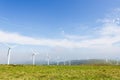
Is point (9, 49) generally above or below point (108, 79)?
above

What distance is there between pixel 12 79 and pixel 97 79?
13668 millimetres

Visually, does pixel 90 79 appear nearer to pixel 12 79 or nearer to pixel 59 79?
pixel 59 79

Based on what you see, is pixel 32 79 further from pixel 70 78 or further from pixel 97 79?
pixel 97 79

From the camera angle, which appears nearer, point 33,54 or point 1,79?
point 1,79

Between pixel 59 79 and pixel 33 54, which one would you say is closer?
pixel 59 79

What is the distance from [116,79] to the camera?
4012 cm

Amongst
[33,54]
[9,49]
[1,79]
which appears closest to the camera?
[1,79]

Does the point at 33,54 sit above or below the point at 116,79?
above

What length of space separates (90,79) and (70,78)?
342 centimetres

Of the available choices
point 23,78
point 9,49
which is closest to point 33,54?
point 9,49

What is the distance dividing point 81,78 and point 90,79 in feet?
5.95

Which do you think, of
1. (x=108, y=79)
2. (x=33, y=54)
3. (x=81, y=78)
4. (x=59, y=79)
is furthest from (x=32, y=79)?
(x=33, y=54)

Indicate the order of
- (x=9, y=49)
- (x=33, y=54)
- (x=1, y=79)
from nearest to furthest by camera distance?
(x=1, y=79) → (x=9, y=49) → (x=33, y=54)

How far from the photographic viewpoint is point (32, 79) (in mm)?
38938
